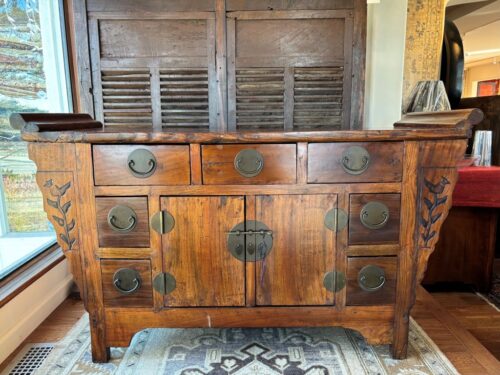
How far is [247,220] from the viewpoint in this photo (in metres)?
1.20

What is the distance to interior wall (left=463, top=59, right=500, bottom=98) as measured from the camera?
8.47 m

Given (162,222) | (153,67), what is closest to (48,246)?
(162,222)

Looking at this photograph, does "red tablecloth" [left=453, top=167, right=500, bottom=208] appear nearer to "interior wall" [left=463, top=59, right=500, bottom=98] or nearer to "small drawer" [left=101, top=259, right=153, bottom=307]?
"small drawer" [left=101, top=259, right=153, bottom=307]

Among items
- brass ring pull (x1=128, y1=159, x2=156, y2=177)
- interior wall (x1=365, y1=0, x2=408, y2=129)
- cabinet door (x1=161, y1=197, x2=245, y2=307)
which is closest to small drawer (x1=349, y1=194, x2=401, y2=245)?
cabinet door (x1=161, y1=197, x2=245, y2=307)

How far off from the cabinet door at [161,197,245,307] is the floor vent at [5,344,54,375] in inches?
21.4

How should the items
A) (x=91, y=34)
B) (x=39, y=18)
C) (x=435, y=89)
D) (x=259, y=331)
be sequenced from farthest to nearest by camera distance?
1. (x=435, y=89)
2. (x=39, y=18)
3. (x=91, y=34)
4. (x=259, y=331)

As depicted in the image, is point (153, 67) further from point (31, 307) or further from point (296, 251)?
point (31, 307)

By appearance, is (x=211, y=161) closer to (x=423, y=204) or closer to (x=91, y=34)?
(x=423, y=204)

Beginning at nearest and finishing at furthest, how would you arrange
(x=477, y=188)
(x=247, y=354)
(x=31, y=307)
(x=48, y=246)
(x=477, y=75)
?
(x=247, y=354) → (x=31, y=307) → (x=48, y=246) → (x=477, y=188) → (x=477, y=75)

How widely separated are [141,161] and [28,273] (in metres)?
0.87

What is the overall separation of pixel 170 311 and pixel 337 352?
2.21 feet

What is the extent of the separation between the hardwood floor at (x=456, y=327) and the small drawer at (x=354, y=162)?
2.53ft

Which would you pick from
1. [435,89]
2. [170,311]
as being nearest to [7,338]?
[170,311]

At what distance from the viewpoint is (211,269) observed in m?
1.23
